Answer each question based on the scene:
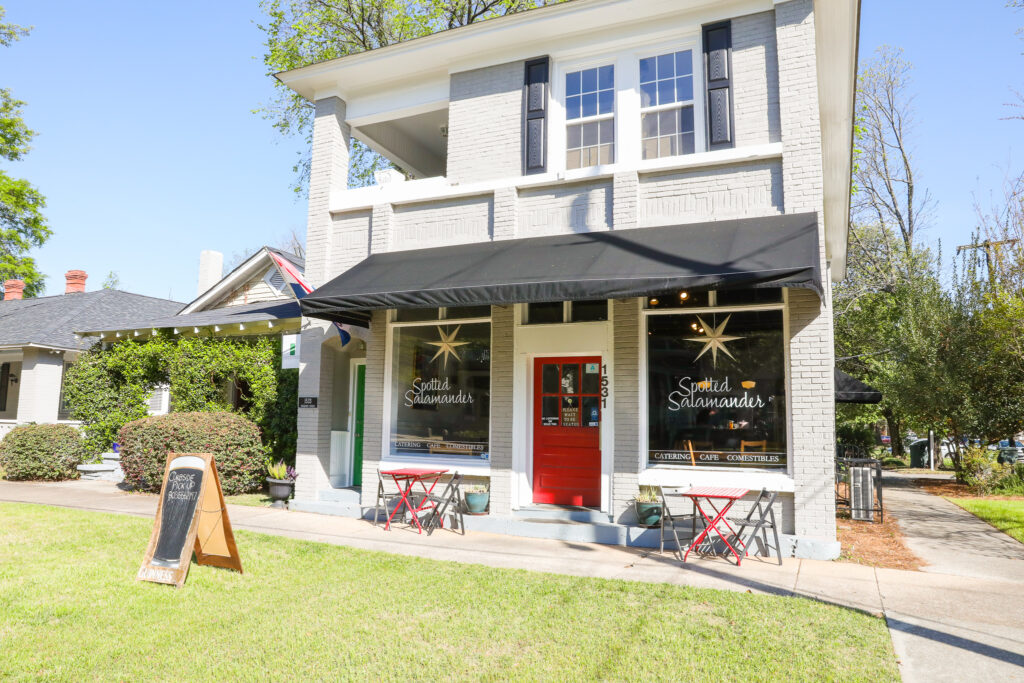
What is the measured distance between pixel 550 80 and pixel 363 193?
11.5 feet

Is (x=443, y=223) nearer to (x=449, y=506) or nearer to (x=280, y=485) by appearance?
(x=449, y=506)

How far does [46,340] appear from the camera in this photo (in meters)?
18.7

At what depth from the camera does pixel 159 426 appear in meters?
12.1

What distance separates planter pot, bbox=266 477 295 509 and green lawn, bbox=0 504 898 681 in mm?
3957

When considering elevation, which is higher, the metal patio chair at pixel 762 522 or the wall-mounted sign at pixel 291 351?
the wall-mounted sign at pixel 291 351

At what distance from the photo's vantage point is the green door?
1181cm

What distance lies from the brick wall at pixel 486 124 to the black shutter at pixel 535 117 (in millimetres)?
98

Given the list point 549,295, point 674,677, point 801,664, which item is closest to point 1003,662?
point 801,664

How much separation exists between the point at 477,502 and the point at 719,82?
660 centimetres

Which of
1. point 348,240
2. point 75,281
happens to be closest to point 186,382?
point 348,240

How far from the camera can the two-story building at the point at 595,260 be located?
7852 millimetres

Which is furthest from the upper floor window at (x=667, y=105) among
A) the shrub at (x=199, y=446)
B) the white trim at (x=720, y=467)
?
the shrub at (x=199, y=446)

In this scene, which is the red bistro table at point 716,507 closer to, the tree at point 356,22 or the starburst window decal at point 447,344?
the starburst window decal at point 447,344

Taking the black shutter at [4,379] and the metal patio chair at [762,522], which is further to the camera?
the black shutter at [4,379]
